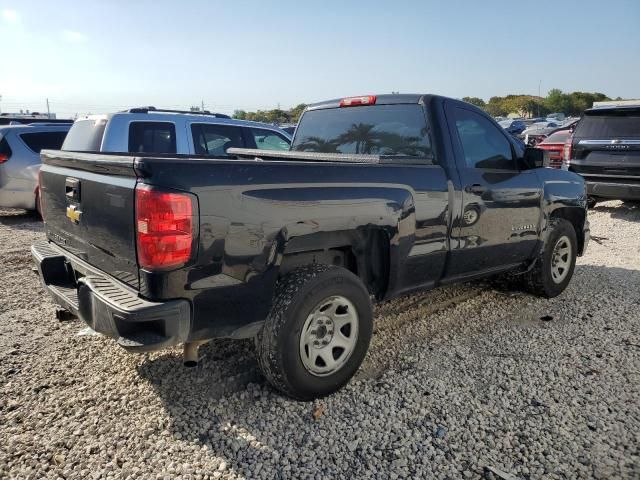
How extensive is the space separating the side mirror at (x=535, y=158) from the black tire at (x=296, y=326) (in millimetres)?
2230

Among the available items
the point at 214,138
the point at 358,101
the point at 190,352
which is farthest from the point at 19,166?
the point at 190,352

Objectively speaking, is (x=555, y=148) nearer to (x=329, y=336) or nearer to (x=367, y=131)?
(x=367, y=131)

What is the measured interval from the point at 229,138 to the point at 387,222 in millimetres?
4699

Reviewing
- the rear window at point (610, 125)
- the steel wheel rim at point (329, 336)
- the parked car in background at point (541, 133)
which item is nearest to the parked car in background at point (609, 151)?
the rear window at point (610, 125)

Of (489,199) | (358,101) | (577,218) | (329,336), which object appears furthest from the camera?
(577,218)

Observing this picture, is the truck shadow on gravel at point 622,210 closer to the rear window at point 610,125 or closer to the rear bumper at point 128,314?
the rear window at point 610,125

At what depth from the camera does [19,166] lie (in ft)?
27.8

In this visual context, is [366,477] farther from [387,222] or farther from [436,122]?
[436,122]

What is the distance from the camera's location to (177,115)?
22.9ft

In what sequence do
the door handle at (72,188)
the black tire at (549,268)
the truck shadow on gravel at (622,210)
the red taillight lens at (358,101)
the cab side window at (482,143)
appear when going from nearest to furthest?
the door handle at (72,188) → the cab side window at (482,143) → the red taillight lens at (358,101) → the black tire at (549,268) → the truck shadow on gravel at (622,210)

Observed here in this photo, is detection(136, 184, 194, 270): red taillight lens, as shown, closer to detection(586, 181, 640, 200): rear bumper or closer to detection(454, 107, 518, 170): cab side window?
detection(454, 107, 518, 170): cab side window

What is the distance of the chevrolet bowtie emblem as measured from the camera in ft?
10.0

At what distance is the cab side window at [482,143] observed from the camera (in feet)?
13.3

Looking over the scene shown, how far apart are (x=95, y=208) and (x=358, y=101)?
2358mm
